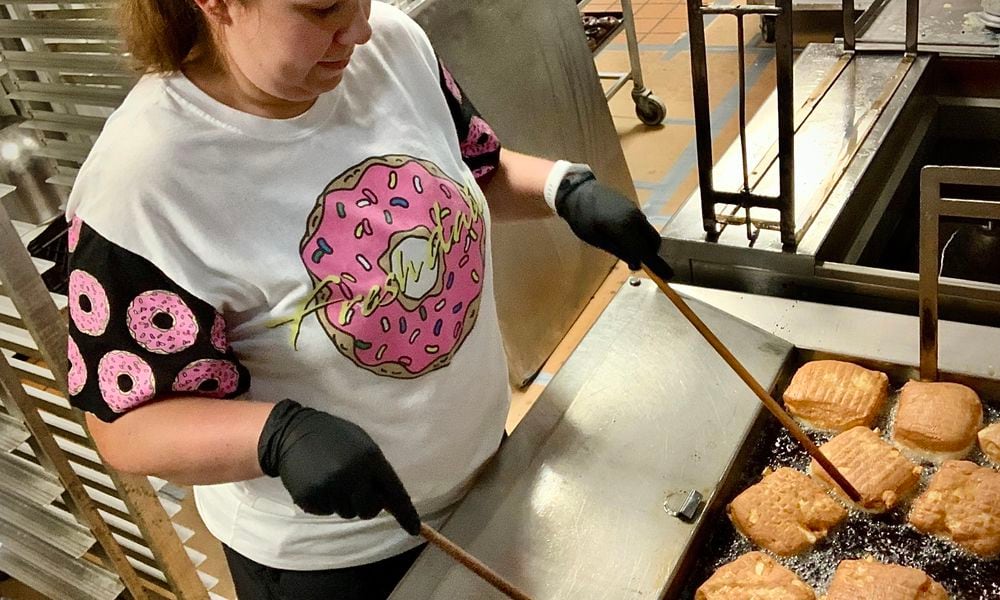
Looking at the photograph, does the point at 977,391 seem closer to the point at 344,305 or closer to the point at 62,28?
the point at 344,305

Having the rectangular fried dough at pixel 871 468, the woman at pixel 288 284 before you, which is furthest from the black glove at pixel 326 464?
the rectangular fried dough at pixel 871 468

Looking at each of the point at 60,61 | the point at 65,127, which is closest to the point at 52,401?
the point at 65,127

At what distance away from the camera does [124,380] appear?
3.17 feet

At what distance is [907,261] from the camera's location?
2.08m

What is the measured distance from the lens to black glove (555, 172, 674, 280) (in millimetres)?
1316

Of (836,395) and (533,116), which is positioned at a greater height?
(836,395)

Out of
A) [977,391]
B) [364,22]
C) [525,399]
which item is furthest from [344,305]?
[525,399]

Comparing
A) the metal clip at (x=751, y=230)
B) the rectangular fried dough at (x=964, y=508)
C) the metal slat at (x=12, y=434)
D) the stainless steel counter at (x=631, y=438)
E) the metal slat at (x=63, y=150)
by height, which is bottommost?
the metal slat at (x=12, y=434)

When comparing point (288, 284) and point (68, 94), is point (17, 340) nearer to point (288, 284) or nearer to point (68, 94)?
point (68, 94)

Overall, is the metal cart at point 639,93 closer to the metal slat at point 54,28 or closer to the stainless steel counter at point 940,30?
the stainless steel counter at point 940,30

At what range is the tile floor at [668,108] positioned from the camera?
301cm

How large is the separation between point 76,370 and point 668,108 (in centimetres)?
352

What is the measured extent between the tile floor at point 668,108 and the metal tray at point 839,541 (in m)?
1.37

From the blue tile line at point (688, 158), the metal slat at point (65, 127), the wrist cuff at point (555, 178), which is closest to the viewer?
the wrist cuff at point (555, 178)
